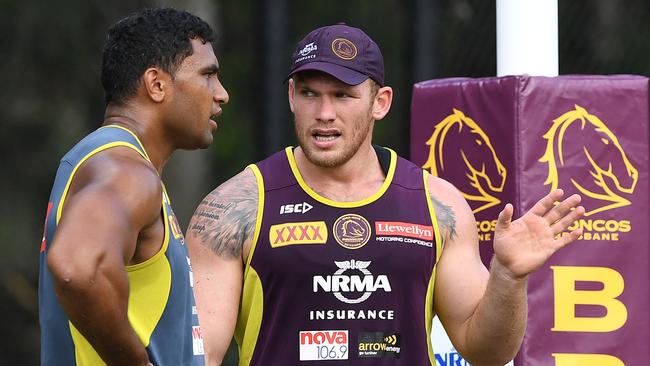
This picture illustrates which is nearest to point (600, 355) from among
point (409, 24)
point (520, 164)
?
point (520, 164)

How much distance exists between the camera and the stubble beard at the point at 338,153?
14.6ft

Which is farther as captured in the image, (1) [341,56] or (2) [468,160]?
(2) [468,160]

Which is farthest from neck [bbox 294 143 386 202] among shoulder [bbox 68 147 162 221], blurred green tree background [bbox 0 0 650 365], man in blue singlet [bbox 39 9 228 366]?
blurred green tree background [bbox 0 0 650 365]

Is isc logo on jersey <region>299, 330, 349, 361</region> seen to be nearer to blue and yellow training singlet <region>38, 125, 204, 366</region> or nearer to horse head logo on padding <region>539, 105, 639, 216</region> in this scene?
blue and yellow training singlet <region>38, 125, 204, 366</region>

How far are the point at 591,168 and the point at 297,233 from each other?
115 centimetres

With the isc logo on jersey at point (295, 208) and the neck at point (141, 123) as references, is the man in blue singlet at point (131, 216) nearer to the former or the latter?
the neck at point (141, 123)

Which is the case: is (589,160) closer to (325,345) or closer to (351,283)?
(351,283)

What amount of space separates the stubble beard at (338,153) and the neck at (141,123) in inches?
34.0

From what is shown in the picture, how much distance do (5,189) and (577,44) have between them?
11.0ft

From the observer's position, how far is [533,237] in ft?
13.8

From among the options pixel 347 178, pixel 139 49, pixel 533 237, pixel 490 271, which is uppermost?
pixel 139 49

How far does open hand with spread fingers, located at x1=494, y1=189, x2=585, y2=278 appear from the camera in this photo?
4.18m

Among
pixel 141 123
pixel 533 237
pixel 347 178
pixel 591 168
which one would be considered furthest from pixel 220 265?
pixel 591 168

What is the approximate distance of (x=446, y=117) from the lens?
4957 mm
